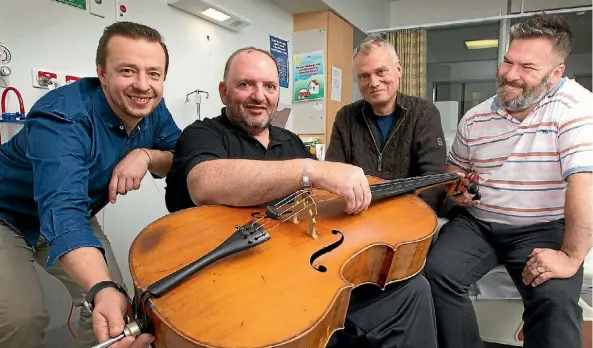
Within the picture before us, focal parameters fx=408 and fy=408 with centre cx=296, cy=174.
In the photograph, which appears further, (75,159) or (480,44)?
(480,44)

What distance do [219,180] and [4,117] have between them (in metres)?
1.12

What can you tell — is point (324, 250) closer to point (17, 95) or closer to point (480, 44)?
point (17, 95)

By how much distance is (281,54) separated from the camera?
11.8 feet

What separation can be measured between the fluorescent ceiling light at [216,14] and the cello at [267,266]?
1973 mm

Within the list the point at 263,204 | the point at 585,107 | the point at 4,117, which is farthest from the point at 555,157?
the point at 4,117

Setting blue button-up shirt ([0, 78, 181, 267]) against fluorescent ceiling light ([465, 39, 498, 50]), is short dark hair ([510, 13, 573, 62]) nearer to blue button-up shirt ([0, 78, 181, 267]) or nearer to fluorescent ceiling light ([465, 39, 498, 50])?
blue button-up shirt ([0, 78, 181, 267])

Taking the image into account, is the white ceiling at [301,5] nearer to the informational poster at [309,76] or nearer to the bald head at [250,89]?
the informational poster at [309,76]

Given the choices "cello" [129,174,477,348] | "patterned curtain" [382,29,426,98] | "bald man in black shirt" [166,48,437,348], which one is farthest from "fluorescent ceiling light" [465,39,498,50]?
"bald man in black shirt" [166,48,437,348]

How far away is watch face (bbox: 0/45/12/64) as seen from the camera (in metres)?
1.69

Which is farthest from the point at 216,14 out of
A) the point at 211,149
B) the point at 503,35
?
the point at 503,35

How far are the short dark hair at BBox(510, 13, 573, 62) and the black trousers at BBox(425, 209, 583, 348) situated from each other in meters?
0.62

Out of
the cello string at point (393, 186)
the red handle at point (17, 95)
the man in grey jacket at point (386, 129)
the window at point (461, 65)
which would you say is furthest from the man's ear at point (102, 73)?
the window at point (461, 65)

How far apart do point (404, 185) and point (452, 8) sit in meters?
4.24

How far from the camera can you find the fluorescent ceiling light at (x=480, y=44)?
4500mm
